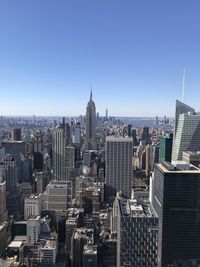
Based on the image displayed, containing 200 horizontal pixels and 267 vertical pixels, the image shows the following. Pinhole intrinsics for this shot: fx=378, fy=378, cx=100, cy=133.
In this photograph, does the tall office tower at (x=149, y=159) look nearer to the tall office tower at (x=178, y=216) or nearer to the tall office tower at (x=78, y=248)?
the tall office tower at (x=78, y=248)

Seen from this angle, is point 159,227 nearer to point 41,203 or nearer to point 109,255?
point 109,255

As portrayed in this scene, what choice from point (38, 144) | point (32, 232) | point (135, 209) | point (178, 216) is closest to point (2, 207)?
point (32, 232)

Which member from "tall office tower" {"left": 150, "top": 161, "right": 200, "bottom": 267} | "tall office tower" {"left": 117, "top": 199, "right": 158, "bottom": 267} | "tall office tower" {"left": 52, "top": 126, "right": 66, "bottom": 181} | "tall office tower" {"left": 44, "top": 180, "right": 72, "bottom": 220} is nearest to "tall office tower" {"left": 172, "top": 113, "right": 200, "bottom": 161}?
"tall office tower" {"left": 44, "top": 180, "right": 72, "bottom": 220}

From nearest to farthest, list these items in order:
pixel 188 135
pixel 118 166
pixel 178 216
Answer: pixel 178 216
pixel 188 135
pixel 118 166

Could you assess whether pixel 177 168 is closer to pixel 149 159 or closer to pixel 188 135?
pixel 188 135

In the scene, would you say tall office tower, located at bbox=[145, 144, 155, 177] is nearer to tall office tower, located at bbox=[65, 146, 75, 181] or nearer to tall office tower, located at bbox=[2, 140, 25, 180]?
tall office tower, located at bbox=[65, 146, 75, 181]

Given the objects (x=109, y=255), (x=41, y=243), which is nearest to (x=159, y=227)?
(x=109, y=255)
